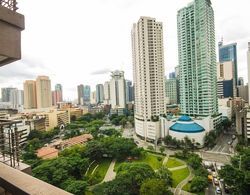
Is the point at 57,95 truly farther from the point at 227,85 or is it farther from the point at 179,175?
the point at 179,175

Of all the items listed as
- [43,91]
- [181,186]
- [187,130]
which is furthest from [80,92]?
[181,186]

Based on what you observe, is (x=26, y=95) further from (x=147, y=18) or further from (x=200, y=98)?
(x=200, y=98)

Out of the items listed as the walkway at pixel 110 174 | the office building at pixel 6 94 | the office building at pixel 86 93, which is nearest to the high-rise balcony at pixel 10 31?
the walkway at pixel 110 174

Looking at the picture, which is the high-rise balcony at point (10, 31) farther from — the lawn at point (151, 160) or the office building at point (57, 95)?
the office building at point (57, 95)

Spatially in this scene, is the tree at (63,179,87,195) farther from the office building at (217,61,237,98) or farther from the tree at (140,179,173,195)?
the office building at (217,61,237,98)

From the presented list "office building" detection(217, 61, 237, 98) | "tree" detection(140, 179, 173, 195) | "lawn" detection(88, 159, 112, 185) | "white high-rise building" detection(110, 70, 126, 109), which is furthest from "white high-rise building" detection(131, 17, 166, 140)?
"office building" detection(217, 61, 237, 98)

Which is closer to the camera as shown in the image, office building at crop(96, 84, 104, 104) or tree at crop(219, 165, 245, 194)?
tree at crop(219, 165, 245, 194)
